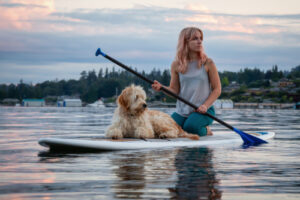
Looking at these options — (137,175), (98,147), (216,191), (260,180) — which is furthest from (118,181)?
Answer: (98,147)

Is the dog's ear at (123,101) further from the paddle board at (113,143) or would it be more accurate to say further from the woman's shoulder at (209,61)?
the woman's shoulder at (209,61)

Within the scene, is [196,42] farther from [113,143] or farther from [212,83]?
[113,143]

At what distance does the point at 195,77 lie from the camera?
9.77m

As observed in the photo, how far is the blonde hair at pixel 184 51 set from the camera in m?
9.62

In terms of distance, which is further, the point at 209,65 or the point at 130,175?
the point at 209,65

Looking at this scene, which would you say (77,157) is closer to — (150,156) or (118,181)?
(150,156)

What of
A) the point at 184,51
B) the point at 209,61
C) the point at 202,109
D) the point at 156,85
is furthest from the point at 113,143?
Answer: the point at 209,61

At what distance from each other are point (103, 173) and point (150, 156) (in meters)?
2.00

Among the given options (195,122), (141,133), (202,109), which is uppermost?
(202,109)

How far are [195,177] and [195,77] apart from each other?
4655mm

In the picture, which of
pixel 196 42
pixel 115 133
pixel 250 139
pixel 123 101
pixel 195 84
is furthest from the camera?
pixel 250 139

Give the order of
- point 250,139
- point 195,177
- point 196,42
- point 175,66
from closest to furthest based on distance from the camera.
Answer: point 195,177, point 196,42, point 175,66, point 250,139

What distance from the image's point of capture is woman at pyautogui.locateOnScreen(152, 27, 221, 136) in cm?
961

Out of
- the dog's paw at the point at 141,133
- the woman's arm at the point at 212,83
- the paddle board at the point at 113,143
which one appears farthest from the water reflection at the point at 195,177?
the woman's arm at the point at 212,83
